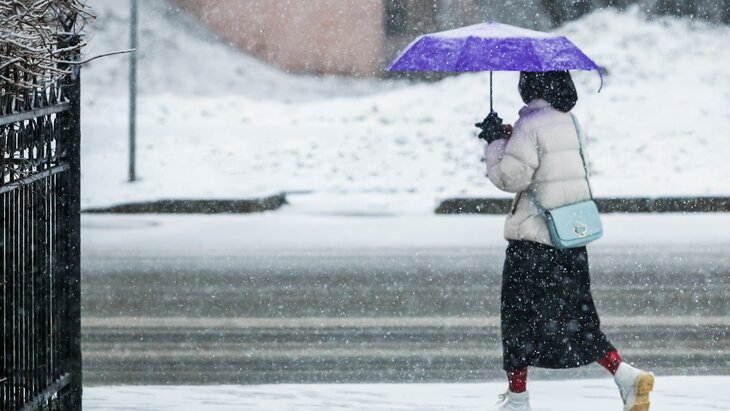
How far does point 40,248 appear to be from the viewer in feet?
16.5

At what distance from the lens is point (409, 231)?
48.4 ft

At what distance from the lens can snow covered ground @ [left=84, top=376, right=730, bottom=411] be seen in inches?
257

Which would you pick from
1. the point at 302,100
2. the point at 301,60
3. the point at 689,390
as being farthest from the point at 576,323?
the point at 301,60

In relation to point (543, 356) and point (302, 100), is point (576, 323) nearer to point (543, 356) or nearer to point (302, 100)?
point (543, 356)

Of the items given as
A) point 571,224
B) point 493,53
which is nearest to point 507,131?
point 493,53

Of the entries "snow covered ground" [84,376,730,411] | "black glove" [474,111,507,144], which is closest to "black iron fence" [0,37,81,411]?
"snow covered ground" [84,376,730,411]

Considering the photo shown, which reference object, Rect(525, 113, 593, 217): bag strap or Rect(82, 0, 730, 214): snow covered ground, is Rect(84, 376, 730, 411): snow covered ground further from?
Rect(82, 0, 730, 214): snow covered ground

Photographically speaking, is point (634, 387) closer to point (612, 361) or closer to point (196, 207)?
point (612, 361)

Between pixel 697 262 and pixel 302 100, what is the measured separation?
14.3m

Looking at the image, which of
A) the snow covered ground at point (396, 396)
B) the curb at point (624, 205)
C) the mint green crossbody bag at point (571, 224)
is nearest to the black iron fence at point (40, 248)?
the snow covered ground at point (396, 396)

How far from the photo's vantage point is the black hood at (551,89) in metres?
6.21

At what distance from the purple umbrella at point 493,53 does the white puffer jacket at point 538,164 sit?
0.25m

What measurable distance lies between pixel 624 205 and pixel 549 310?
10832 millimetres

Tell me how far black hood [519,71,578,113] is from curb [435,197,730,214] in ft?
34.3
